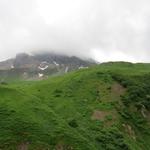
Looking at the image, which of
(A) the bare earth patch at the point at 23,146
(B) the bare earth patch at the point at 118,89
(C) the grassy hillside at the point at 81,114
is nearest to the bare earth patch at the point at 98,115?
(C) the grassy hillside at the point at 81,114

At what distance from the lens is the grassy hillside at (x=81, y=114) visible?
64.9m

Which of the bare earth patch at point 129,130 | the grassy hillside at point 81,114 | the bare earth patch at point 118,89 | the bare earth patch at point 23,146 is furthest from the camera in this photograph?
the bare earth patch at point 118,89

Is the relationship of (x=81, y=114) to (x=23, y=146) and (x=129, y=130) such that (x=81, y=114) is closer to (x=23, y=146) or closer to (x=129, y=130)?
(x=129, y=130)

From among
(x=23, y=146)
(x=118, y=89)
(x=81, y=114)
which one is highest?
(x=118, y=89)

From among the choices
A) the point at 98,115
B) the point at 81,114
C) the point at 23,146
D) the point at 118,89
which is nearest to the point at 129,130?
the point at 98,115

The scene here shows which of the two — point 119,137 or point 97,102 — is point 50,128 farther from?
point 97,102

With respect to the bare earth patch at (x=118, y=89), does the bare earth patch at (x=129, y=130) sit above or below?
below

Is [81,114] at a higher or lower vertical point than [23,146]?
higher

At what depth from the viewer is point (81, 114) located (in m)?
85.0

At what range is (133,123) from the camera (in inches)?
3575

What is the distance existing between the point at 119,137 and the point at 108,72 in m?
36.5

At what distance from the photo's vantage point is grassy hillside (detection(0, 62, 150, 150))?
64.9 metres

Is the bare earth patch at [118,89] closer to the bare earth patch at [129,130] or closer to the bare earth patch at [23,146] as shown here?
the bare earth patch at [129,130]

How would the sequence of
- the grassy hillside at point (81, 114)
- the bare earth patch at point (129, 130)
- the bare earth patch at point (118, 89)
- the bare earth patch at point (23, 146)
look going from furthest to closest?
the bare earth patch at point (118, 89) < the bare earth patch at point (129, 130) < the grassy hillside at point (81, 114) < the bare earth patch at point (23, 146)
